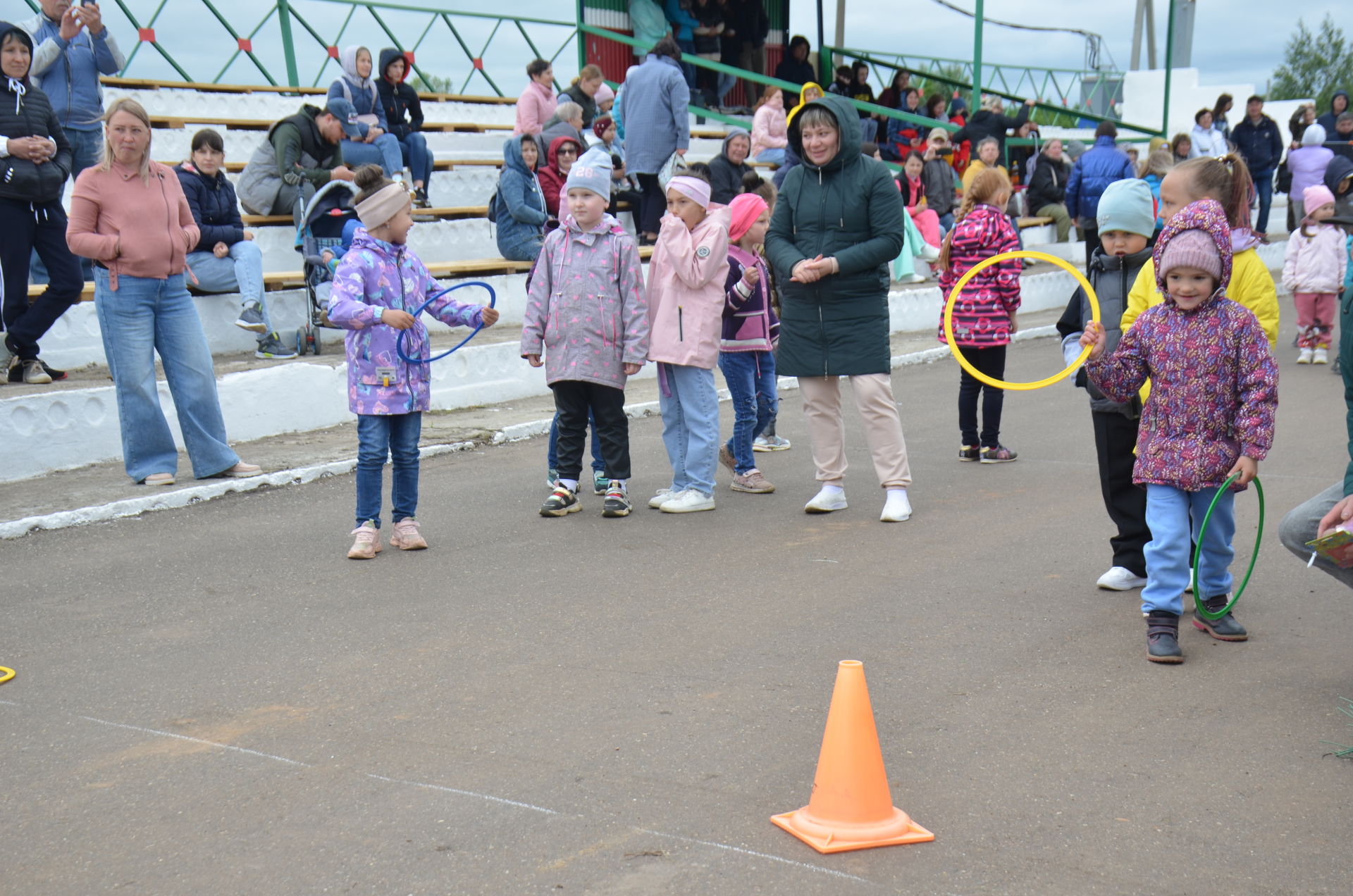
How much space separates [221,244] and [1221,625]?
814 cm

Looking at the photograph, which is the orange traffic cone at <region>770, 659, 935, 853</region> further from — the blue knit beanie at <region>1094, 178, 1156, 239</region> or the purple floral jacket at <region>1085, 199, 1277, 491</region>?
the blue knit beanie at <region>1094, 178, 1156, 239</region>

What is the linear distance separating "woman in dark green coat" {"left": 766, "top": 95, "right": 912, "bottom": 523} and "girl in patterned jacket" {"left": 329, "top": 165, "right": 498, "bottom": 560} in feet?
5.56

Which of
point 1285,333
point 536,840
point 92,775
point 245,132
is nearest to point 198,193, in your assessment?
point 245,132

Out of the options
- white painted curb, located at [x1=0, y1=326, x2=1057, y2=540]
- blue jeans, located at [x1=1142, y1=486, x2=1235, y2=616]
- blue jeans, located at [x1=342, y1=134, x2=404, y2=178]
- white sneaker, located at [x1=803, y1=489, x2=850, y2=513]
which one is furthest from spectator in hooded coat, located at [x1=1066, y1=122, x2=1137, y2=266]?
blue jeans, located at [x1=1142, y1=486, x2=1235, y2=616]

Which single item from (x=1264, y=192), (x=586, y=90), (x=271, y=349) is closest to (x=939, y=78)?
(x=1264, y=192)

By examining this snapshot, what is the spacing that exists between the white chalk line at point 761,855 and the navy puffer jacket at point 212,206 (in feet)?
26.7

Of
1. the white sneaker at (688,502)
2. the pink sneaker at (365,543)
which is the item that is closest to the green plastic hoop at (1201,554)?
the white sneaker at (688,502)

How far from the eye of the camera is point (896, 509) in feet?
23.3

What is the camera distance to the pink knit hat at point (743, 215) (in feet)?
25.8

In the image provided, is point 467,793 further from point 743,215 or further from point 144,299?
point 144,299

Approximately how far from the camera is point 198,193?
404 inches

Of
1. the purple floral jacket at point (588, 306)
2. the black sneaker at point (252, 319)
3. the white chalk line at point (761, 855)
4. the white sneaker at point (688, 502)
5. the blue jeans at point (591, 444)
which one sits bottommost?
the white chalk line at point (761, 855)

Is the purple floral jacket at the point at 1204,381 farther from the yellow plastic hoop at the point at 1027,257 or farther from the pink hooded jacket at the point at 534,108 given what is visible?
the pink hooded jacket at the point at 534,108

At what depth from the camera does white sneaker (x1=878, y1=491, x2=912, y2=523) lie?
279 inches
